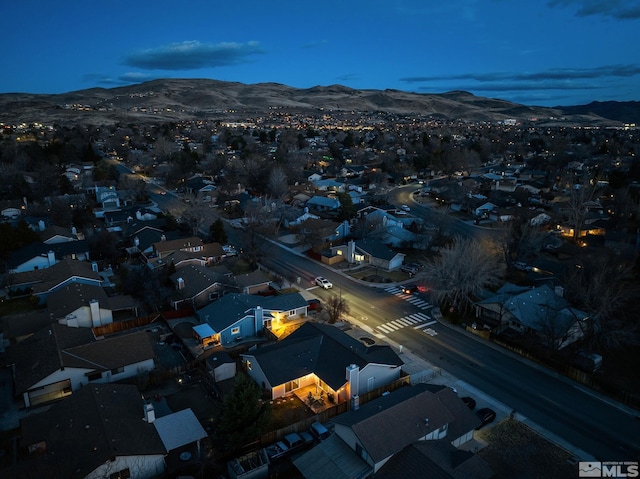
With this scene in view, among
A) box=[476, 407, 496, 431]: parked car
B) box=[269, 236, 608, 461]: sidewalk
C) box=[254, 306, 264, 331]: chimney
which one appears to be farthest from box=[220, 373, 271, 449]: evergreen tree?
box=[476, 407, 496, 431]: parked car

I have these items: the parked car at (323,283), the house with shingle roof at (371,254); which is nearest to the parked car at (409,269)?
the house with shingle roof at (371,254)

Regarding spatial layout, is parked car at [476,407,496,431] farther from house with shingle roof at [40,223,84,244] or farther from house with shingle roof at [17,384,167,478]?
house with shingle roof at [40,223,84,244]

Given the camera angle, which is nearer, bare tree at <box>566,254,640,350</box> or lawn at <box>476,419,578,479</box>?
lawn at <box>476,419,578,479</box>

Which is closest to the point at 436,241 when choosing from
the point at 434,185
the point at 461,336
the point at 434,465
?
the point at 461,336

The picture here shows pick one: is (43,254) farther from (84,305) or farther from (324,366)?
(324,366)

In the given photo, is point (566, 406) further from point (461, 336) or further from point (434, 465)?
point (434, 465)

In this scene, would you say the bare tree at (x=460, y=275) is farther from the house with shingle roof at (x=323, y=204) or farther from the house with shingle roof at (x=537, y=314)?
the house with shingle roof at (x=323, y=204)

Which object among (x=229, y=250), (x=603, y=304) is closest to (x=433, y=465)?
(x=603, y=304)
